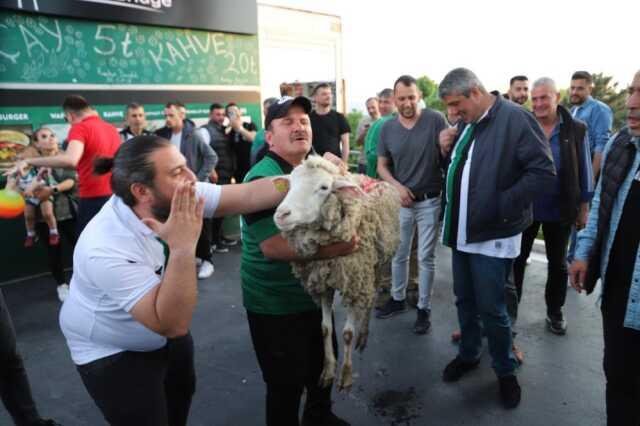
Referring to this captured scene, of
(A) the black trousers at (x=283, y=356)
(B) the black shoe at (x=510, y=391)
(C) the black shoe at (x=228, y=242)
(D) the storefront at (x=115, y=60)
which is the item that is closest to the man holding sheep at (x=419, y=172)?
(B) the black shoe at (x=510, y=391)

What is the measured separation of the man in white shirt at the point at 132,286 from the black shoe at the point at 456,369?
6.47 ft

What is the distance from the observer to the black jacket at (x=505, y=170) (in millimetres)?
2426

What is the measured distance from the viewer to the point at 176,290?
1.34 m

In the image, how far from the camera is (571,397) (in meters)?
2.71

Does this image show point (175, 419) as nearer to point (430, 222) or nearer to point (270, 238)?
point (270, 238)

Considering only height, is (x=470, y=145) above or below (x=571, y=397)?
above

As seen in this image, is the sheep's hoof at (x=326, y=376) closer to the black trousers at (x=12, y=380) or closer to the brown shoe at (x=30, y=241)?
the black trousers at (x=12, y=380)

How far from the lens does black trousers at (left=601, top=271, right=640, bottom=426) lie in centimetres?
190

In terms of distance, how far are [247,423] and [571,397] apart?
2040 mm

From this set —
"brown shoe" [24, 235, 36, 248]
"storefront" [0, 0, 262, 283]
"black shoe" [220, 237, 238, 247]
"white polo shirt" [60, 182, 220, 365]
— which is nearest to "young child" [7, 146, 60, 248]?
"brown shoe" [24, 235, 36, 248]

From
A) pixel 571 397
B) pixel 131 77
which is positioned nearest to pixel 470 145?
pixel 571 397

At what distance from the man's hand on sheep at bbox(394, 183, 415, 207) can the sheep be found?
116 cm

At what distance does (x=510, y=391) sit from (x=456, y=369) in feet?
1.24

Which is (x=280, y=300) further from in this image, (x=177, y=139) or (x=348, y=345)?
(x=177, y=139)
